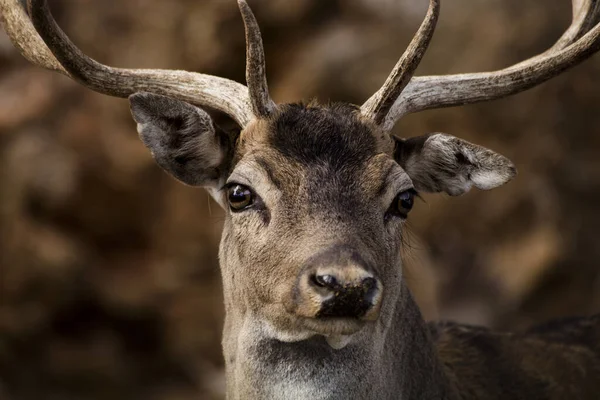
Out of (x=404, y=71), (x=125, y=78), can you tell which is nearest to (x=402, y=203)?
(x=404, y=71)

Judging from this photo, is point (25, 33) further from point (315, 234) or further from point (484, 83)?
point (484, 83)

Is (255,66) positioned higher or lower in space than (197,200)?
lower

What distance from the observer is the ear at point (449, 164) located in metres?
5.34

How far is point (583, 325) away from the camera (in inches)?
264

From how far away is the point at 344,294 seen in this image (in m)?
4.31

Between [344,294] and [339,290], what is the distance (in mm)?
28

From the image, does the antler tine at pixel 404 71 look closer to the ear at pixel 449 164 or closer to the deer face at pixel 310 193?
the deer face at pixel 310 193

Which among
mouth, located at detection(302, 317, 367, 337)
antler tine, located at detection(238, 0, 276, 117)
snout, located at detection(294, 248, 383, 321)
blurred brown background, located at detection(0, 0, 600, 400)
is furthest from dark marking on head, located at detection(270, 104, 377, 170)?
blurred brown background, located at detection(0, 0, 600, 400)

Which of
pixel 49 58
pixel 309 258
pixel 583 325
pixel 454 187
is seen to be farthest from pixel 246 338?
pixel 583 325

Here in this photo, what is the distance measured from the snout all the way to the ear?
1.23 metres

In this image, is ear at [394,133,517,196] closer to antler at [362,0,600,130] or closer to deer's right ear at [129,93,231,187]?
antler at [362,0,600,130]

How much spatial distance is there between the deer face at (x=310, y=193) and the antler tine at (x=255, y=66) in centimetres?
8

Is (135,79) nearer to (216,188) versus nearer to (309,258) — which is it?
(216,188)

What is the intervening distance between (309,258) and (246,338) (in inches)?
27.3
